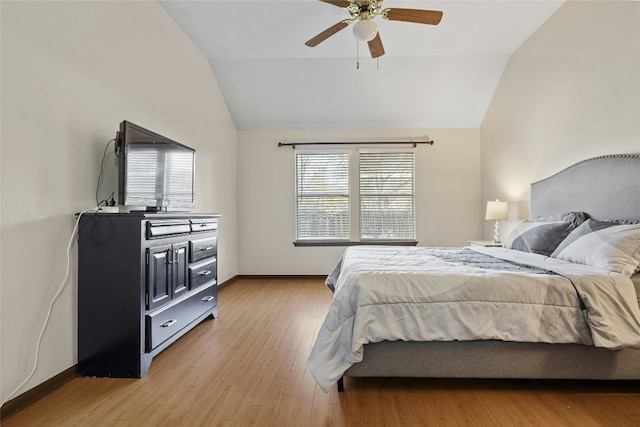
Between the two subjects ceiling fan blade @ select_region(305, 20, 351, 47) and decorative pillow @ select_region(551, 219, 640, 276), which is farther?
ceiling fan blade @ select_region(305, 20, 351, 47)

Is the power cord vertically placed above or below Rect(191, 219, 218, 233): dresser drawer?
below

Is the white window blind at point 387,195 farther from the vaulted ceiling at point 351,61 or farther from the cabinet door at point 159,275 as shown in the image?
the cabinet door at point 159,275

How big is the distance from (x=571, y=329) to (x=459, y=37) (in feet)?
10.8

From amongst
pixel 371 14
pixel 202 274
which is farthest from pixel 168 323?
pixel 371 14

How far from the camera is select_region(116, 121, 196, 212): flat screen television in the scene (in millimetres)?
2213

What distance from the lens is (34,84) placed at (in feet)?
6.02

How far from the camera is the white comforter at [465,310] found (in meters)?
1.74

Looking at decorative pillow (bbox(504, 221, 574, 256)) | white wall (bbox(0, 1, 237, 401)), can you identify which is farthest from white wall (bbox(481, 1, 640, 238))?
white wall (bbox(0, 1, 237, 401))

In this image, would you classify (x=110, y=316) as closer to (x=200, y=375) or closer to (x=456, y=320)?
(x=200, y=375)

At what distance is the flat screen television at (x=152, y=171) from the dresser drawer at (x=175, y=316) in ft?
2.49

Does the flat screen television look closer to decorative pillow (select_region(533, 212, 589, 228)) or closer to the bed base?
the bed base

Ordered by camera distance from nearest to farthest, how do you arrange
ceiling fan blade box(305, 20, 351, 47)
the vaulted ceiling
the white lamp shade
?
ceiling fan blade box(305, 20, 351, 47)
the vaulted ceiling
the white lamp shade

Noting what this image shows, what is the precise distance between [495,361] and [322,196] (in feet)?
12.2

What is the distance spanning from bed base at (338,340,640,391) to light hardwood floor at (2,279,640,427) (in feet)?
0.37
